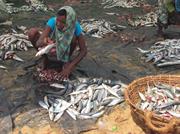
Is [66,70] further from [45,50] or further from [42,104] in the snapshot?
[42,104]

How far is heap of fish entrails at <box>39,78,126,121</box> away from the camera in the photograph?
5.69m

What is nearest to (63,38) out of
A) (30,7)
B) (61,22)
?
(61,22)

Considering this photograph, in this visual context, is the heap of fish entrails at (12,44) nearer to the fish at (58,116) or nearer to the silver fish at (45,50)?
the silver fish at (45,50)

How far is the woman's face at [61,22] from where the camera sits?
623 centimetres

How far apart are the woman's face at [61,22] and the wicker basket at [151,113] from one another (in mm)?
1613

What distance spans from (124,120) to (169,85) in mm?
926

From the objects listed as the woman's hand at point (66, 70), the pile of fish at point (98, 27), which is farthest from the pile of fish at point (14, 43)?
the woman's hand at point (66, 70)

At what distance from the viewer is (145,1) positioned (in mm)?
14789

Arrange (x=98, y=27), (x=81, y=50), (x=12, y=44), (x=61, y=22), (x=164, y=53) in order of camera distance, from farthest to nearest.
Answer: (x=98, y=27), (x=12, y=44), (x=164, y=53), (x=81, y=50), (x=61, y=22)

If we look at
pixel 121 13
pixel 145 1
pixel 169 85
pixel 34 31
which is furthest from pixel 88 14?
pixel 169 85

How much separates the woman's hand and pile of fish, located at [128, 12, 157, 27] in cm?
499

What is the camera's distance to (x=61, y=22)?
628 centimetres

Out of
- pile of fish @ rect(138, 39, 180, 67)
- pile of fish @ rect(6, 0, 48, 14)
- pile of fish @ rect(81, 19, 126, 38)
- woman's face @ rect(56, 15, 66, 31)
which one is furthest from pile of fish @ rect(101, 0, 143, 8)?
woman's face @ rect(56, 15, 66, 31)

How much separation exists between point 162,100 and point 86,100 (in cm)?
120
